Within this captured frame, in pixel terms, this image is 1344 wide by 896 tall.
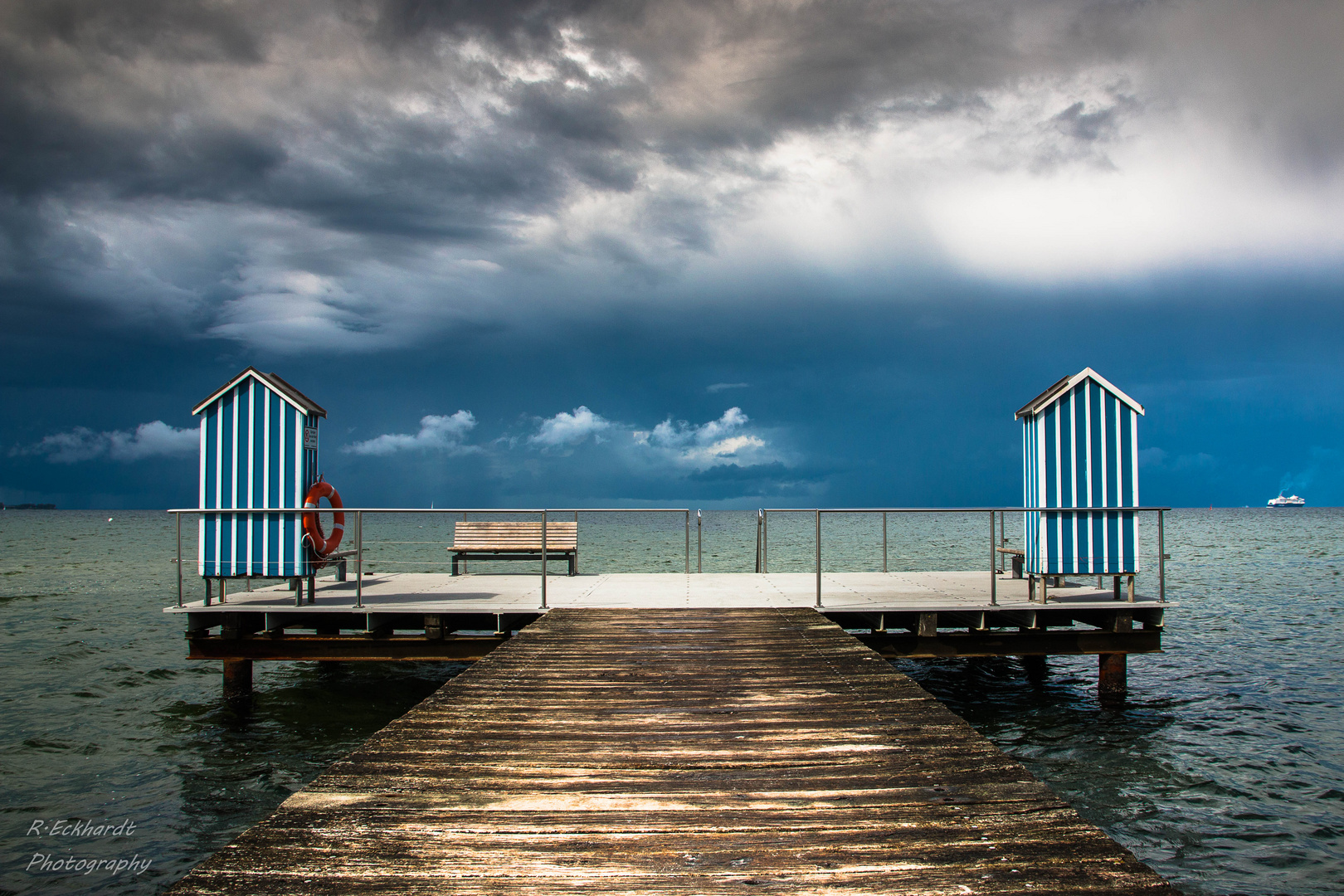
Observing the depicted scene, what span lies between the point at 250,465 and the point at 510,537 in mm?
4726

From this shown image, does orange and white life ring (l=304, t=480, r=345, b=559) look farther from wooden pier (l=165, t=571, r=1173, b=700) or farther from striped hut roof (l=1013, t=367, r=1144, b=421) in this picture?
striped hut roof (l=1013, t=367, r=1144, b=421)

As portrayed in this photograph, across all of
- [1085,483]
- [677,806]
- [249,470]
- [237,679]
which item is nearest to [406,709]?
[237,679]

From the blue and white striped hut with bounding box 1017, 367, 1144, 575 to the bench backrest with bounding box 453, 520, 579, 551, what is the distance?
7.04 meters

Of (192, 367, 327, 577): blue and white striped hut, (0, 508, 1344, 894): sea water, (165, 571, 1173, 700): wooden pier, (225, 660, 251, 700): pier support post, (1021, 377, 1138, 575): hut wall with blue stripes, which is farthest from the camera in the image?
(225, 660, 251, 700): pier support post

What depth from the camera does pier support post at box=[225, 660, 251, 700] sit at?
954cm

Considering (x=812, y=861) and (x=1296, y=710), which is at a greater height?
(x=812, y=861)

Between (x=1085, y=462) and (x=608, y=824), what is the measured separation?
328 inches

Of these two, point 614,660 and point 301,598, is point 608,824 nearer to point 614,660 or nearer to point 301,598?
point 614,660

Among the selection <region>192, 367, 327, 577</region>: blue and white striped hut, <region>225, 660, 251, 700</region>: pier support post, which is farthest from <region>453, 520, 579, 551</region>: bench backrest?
<region>192, 367, 327, 577</region>: blue and white striped hut

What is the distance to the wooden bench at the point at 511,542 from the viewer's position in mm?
12484

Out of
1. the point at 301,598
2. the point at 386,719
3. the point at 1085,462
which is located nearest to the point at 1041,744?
the point at 1085,462

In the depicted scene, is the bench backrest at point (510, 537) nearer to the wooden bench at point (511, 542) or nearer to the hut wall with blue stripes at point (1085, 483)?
the wooden bench at point (511, 542)

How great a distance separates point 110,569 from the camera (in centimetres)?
3422

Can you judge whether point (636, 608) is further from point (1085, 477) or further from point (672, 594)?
point (1085, 477)
